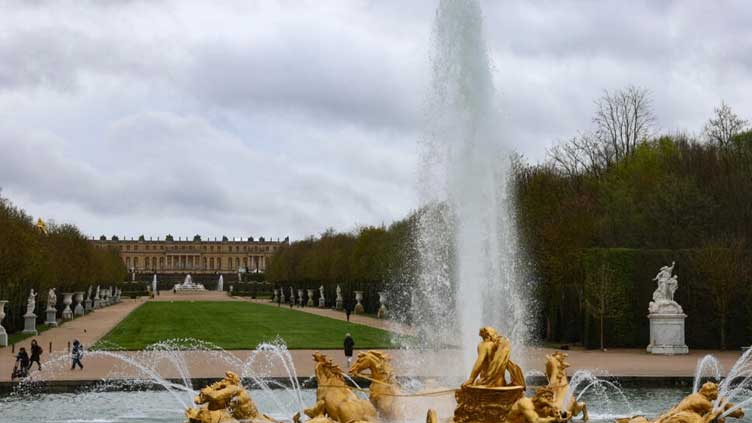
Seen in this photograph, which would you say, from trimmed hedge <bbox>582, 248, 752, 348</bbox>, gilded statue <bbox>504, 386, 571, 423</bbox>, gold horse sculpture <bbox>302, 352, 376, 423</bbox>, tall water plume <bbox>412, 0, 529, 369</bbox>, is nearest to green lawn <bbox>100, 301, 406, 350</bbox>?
trimmed hedge <bbox>582, 248, 752, 348</bbox>

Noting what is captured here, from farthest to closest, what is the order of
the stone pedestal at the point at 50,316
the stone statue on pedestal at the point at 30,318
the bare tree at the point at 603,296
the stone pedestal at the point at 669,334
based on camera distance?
the stone pedestal at the point at 50,316 → the stone statue on pedestal at the point at 30,318 → the bare tree at the point at 603,296 → the stone pedestal at the point at 669,334

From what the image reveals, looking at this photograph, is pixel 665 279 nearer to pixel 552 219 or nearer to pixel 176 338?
pixel 552 219

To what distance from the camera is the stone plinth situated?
11180mm

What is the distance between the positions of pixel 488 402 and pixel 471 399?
0.20 meters

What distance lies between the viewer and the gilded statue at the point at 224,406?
12.0 metres

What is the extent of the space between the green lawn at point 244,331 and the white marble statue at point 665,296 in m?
9.68

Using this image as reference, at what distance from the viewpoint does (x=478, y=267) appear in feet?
52.3

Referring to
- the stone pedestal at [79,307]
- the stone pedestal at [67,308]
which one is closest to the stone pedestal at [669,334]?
the stone pedestal at [67,308]

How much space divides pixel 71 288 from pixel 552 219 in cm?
3684

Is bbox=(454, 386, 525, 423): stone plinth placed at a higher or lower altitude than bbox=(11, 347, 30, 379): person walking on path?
higher

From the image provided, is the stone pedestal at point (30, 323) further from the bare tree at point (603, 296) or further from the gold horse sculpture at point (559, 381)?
the gold horse sculpture at point (559, 381)

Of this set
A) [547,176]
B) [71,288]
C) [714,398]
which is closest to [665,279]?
[547,176]

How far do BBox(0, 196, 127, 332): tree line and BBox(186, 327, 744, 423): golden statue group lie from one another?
30.2 m

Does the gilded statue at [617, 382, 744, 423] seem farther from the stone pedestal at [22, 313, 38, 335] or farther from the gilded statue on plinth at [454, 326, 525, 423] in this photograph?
the stone pedestal at [22, 313, 38, 335]
